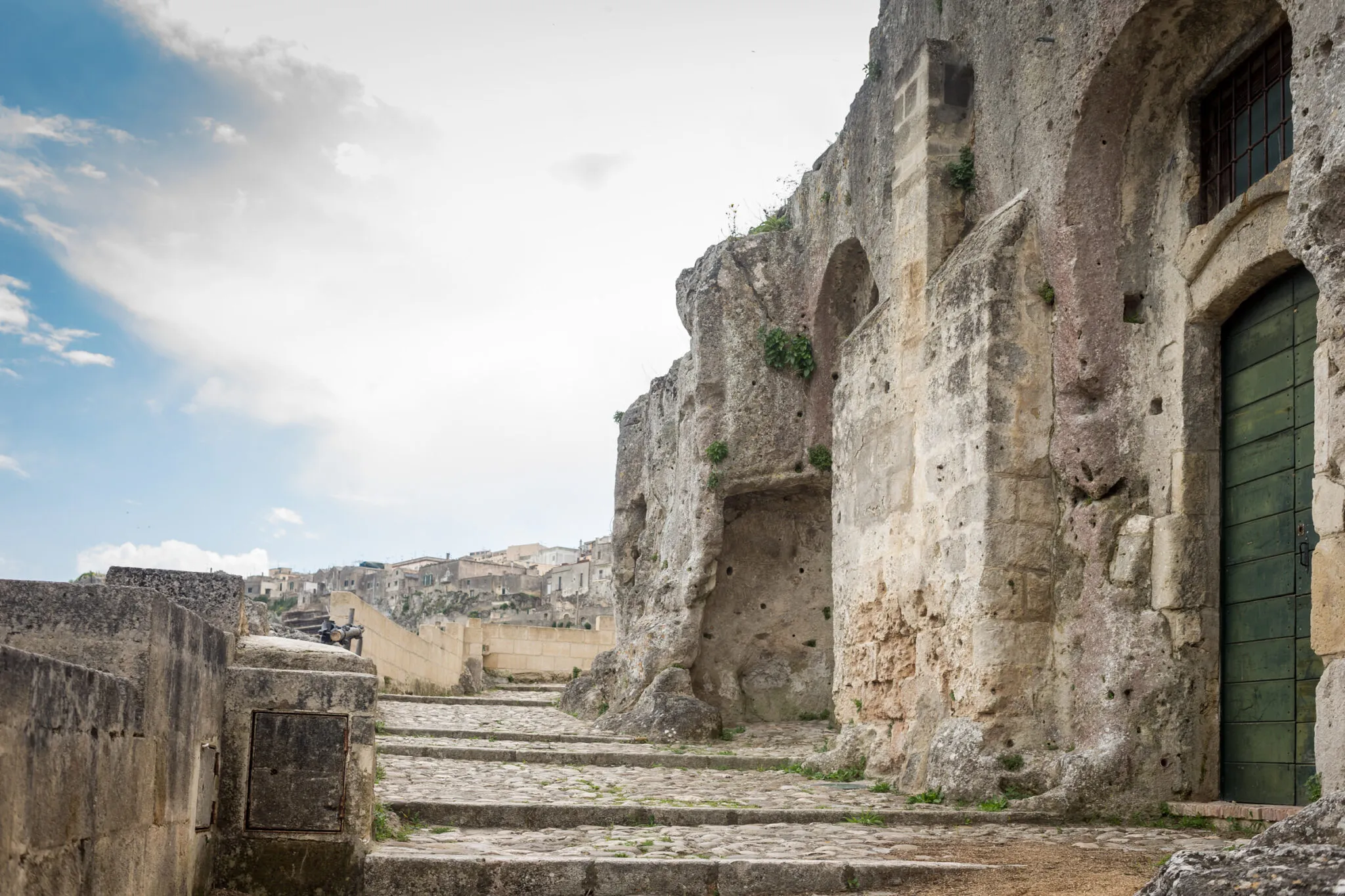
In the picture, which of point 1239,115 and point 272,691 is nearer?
point 272,691

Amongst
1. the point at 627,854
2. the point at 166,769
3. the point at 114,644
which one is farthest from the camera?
the point at 627,854

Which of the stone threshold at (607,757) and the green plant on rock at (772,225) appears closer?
the stone threshold at (607,757)

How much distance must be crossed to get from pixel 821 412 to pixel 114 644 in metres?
11.2

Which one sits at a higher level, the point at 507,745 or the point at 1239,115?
the point at 1239,115

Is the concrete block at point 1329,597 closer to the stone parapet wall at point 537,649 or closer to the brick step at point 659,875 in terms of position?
the brick step at point 659,875

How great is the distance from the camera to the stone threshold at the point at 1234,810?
22.7 feet

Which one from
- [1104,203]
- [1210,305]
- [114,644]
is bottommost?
[114,644]

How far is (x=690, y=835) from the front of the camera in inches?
274

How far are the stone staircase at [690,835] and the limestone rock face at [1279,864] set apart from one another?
1.48 m

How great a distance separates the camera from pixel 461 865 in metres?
5.60

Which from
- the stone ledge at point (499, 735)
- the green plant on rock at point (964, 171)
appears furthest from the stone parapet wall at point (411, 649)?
the green plant on rock at point (964, 171)

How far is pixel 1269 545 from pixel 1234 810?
1.50m

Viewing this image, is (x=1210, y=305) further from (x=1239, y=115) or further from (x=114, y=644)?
(x=114, y=644)

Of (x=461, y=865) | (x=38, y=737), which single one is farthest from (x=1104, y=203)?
(x=38, y=737)
